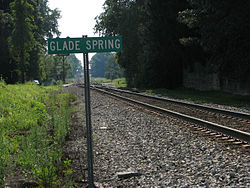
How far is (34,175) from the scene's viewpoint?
422 centimetres

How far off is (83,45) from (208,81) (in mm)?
22591

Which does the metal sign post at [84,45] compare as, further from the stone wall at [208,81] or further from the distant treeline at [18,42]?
the distant treeline at [18,42]

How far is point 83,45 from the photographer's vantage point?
3.53 metres

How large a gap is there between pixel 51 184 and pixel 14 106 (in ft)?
26.4

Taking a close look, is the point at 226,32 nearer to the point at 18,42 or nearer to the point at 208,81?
the point at 208,81

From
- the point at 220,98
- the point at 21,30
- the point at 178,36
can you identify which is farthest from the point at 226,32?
the point at 21,30

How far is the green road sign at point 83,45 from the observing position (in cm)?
351

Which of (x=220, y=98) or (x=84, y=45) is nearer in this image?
(x=84, y=45)

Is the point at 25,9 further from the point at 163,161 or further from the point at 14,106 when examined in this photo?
the point at 163,161

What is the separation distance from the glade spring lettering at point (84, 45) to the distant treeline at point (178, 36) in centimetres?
1373

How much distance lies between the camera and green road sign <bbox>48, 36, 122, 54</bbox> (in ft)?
11.5

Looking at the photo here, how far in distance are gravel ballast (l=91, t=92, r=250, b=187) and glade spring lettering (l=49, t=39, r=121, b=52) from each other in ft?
6.51

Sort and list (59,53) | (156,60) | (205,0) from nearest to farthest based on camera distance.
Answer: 1. (59,53)
2. (205,0)
3. (156,60)

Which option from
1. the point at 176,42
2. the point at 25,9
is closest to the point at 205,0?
the point at 176,42
